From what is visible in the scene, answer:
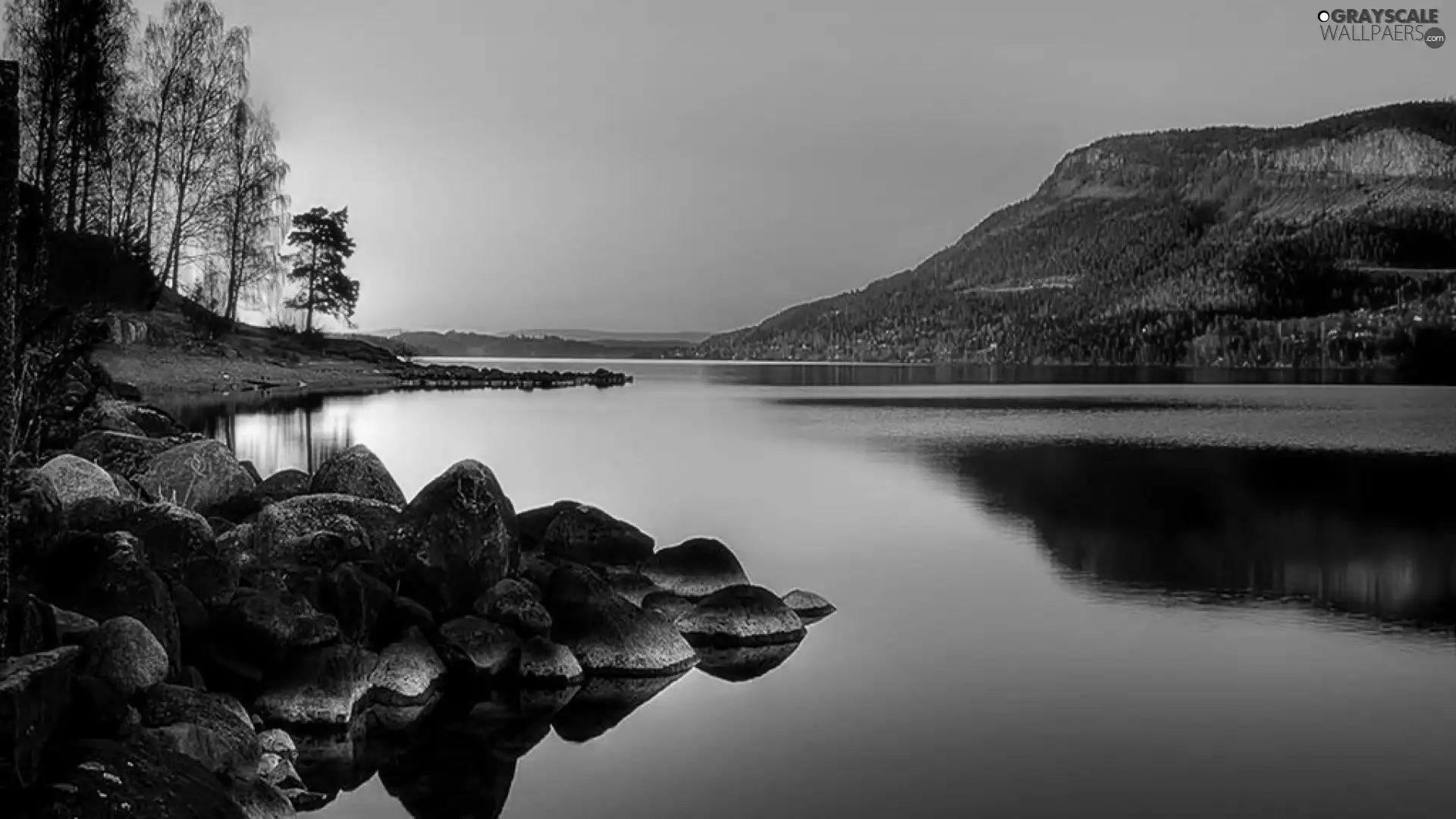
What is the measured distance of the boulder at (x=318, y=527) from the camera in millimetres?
14531

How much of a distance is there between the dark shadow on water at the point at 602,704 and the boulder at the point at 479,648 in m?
0.97

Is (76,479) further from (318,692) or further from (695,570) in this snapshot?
(695,570)

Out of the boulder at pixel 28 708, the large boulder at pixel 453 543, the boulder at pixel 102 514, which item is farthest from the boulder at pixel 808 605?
the boulder at pixel 28 708

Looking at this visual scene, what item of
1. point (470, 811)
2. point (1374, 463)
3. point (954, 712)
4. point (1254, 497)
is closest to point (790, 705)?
point (954, 712)

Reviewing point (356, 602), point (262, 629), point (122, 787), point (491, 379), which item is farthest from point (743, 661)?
point (491, 379)

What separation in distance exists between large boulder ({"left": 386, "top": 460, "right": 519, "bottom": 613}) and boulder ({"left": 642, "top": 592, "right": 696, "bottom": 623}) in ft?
7.54

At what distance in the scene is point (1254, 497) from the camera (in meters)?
32.3

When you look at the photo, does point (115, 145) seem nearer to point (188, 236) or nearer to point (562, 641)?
point (188, 236)

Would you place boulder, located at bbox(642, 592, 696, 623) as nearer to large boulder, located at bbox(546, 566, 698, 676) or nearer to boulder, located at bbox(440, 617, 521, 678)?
large boulder, located at bbox(546, 566, 698, 676)

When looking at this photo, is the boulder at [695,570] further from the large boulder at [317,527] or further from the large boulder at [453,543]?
the large boulder at [317,527]

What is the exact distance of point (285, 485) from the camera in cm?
1930

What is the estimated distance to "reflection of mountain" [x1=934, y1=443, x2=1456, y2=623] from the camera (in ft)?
68.8

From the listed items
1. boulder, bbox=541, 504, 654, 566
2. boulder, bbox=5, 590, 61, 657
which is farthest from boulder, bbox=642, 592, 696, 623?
boulder, bbox=5, 590, 61, 657

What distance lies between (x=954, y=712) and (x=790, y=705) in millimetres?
1871
